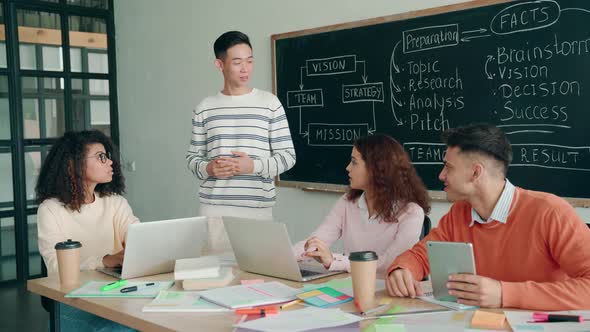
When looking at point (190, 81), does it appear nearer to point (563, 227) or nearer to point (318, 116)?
point (318, 116)

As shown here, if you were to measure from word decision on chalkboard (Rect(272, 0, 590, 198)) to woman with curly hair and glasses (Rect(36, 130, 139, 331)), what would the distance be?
5.16 ft

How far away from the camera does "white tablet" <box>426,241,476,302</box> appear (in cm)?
176

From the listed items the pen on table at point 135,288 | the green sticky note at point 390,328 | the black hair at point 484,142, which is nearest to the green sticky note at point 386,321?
the green sticky note at point 390,328

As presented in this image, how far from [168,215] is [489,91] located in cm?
303

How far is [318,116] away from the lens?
430 centimetres

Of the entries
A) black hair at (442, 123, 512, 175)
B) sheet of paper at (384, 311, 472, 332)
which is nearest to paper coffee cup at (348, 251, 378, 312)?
sheet of paper at (384, 311, 472, 332)

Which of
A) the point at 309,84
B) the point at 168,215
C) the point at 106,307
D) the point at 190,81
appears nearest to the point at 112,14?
the point at 190,81

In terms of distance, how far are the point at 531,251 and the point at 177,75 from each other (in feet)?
12.8

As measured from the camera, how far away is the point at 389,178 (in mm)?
2633

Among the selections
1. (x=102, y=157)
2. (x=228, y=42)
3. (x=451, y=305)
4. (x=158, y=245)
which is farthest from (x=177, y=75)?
(x=451, y=305)

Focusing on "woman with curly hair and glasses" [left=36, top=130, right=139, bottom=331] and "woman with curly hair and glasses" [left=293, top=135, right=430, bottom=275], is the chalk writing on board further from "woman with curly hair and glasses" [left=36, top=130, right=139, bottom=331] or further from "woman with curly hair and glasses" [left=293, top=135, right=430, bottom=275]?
"woman with curly hair and glasses" [left=36, top=130, right=139, bottom=331]

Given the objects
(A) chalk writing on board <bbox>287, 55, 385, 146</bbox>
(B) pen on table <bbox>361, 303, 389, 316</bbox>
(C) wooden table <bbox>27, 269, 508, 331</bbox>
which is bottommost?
(C) wooden table <bbox>27, 269, 508, 331</bbox>

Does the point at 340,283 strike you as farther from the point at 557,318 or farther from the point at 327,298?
the point at 557,318

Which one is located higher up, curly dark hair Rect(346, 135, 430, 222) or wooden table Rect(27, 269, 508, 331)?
curly dark hair Rect(346, 135, 430, 222)
